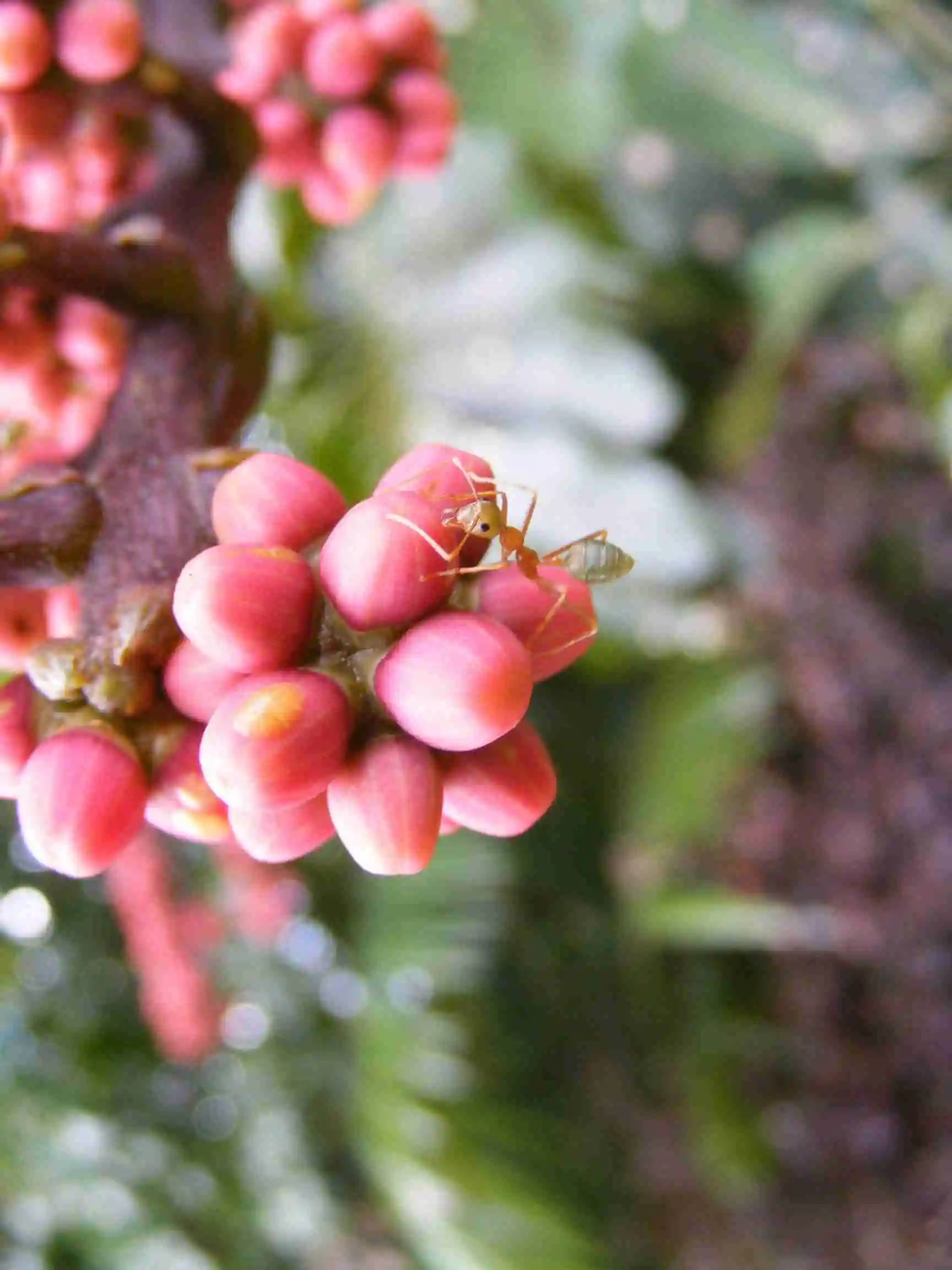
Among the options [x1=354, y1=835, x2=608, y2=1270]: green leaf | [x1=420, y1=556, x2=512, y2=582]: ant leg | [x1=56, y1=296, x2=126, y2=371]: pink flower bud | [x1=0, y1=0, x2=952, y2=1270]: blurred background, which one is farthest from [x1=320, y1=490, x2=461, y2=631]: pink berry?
[x1=354, y1=835, x2=608, y2=1270]: green leaf

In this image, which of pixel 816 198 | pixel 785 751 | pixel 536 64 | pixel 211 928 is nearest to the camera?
pixel 536 64

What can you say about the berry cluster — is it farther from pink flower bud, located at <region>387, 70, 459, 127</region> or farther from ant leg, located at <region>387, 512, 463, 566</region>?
pink flower bud, located at <region>387, 70, 459, 127</region>

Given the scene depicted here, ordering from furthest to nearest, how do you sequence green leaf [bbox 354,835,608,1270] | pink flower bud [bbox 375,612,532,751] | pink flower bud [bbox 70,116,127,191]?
green leaf [bbox 354,835,608,1270], pink flower bud [bbox 70,116,127,191], pink flower bud [bbox 375,612,532,751]

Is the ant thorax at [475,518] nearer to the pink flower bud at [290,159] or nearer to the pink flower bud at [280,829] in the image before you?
the pink flower bud at [280,829]

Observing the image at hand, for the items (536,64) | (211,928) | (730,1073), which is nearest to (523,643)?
(536,64)

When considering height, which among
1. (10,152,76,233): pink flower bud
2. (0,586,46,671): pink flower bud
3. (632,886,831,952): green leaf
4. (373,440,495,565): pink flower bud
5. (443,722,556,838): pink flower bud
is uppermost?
(373,440,495,565): pink flower bud

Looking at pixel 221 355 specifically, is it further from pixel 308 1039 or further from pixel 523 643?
pixel 308 1039

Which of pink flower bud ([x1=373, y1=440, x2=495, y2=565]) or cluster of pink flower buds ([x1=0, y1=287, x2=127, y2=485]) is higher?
pink flower bud ([x1=373, y1=440, x2=495, y2=565])
